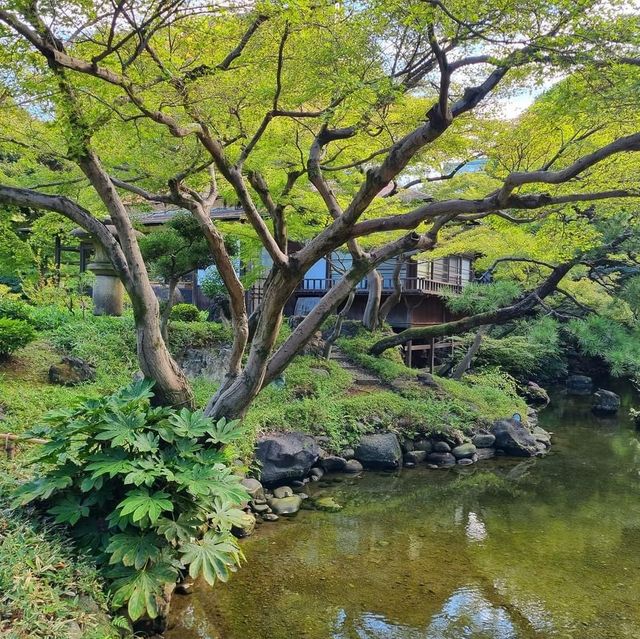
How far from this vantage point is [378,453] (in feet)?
33.5

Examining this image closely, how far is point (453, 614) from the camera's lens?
17.1ft

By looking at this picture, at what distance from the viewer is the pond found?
500 centimetres

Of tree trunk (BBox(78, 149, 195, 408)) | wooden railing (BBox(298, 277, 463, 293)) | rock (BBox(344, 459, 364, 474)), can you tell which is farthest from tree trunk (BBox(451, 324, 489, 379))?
tree trunk (BBox(78, 149, 195, 408))

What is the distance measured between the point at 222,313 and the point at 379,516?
25.4 feet

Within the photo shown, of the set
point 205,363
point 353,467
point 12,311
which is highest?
point 12,311

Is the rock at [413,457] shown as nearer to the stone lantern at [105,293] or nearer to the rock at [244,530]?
the rock at [244,530]

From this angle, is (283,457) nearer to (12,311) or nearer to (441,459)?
(441,459)

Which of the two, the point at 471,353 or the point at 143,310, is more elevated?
the point at 143,310

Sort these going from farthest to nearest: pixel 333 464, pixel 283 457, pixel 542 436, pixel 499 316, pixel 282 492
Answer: pixel 499 316 < pixel 542 436 < pixel 333 464 < pixel 283 457 < pixel 282 492

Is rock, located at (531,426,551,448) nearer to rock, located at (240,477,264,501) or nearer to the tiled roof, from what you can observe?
rock, located at (240,477,264,501)

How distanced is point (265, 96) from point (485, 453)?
28.8ft

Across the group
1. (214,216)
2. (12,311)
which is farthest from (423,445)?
(214,216)

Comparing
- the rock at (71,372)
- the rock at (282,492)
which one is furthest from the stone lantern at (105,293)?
the rock at (282,492)

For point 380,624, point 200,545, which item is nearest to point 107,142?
point 200,545
